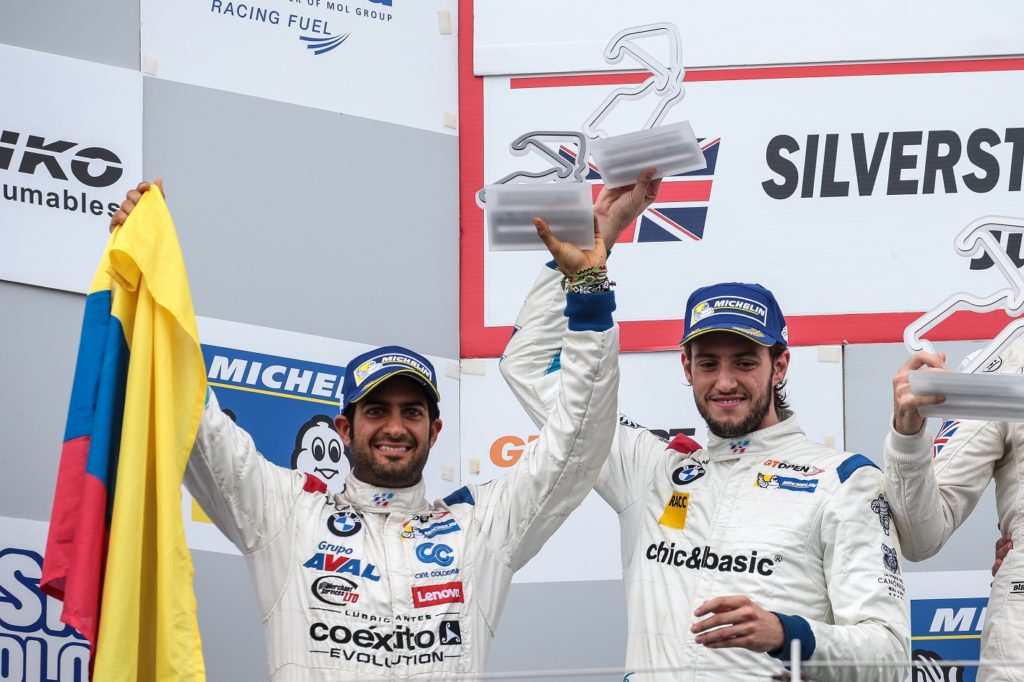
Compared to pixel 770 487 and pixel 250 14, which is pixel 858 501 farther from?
pixel 250 14

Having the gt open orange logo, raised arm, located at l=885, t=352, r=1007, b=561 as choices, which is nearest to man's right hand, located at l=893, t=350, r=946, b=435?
raised arm, located at l=885, t=352, r=1007, b=561

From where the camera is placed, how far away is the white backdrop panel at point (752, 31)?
3449 mm

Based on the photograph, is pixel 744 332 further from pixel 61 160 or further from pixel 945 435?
pixel 61 160

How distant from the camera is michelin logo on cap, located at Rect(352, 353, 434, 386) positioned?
8.73ft

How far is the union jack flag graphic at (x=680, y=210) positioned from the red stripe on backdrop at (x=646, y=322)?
7.4 inches

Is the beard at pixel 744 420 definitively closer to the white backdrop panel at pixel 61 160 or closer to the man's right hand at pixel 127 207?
the man's right hand at pixel 127 207

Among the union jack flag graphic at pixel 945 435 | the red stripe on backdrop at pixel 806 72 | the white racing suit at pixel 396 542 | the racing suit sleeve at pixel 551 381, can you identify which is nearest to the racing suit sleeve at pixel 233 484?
the white racing suit at pixel 396 542

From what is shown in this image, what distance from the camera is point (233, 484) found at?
252cm

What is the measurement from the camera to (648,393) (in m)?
3.41

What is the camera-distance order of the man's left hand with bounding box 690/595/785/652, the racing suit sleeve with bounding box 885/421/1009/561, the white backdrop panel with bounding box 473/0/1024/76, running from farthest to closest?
the white backdrop panel with bounding box 473/0/1024/76 < the racing suit sleeve with bounding box 885/421/1009/561 < the man's left hand with bounding box 690/595/785/652

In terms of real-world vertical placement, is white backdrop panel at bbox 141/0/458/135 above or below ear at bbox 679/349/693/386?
above

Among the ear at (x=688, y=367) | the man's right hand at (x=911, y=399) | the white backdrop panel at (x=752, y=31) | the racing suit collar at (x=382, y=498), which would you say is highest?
the white backdrop panel at (x=752, y=31)

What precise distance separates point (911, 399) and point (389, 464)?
853mm

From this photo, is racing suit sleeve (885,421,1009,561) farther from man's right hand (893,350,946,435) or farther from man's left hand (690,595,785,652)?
man's left hand (690,595,785,652)
